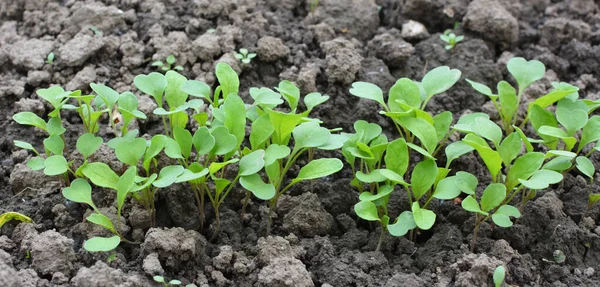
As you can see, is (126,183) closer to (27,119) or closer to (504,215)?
(27,119)

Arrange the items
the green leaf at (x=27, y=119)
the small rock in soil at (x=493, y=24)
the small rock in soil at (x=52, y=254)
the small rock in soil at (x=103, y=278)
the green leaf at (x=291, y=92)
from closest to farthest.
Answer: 1. the small rock in soil at (x=103, y=278)
2. the small rock in soil at (x=52, y=254)
3. the green leaf at (x=27, y=119)
4. the green leaf at (x=291, y=92)
5. the small rock in soil at (x=493, y=24)

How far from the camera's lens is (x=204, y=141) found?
2094 millimetres

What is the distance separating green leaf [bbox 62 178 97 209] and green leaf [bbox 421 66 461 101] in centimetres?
125

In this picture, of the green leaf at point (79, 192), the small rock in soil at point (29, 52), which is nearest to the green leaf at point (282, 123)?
the green leaf at point (79, 192)

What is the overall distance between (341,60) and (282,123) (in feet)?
2.51

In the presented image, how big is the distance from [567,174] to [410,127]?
748mm

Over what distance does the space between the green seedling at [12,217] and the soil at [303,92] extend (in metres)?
0.02

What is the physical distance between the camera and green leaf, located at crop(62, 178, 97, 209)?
82.0 inches

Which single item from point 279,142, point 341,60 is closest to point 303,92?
point 341,60

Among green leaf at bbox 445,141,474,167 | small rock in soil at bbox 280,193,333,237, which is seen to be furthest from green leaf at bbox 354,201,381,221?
green leaf at bbox 445,141,474,167

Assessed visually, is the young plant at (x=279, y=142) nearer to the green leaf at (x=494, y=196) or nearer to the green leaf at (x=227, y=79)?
the green leaf at (x=227, y=79)

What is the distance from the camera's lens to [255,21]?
3082 mm

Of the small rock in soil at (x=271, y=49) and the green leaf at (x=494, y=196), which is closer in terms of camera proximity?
the green leaf at (x=494, y=196)

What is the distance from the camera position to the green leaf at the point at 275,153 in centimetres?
205
